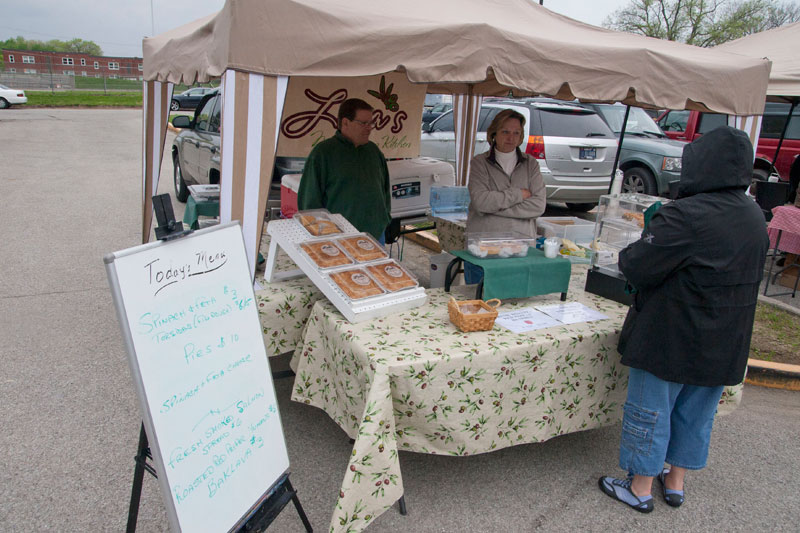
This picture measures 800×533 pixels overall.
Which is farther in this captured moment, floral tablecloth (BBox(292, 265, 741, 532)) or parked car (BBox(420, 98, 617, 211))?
parked car (BBox(420, 98, 617, 211))

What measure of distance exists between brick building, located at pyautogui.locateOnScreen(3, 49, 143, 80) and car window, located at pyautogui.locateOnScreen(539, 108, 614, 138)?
179 ft

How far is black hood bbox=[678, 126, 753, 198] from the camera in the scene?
7.02 feet

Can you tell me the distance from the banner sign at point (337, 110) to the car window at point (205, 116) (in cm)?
346

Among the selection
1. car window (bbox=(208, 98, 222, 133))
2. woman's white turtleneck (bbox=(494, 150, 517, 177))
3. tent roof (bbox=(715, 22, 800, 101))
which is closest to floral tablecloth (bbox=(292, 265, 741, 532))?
woman's white turtleneck (bbox=(494, 150, 517, 177))

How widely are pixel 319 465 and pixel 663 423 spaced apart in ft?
5.87

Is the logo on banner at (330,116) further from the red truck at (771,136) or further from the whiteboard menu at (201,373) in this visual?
the red truck at (771,136)

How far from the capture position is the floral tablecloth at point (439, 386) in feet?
7.06

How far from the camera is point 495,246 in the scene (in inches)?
120

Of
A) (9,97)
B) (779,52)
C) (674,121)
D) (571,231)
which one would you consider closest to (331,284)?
(571,231)

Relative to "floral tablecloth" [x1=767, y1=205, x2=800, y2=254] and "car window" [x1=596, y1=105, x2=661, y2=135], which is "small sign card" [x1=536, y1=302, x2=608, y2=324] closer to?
"floral tablecloth" [x1=767, y1=205, x2=800, y2=254]

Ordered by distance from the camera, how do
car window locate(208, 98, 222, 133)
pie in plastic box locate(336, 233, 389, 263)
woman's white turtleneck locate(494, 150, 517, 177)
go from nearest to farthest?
pie in plastic box locate(336, 233, 389, 263), woman's white turtleneck locate(494, 150, 517, 177), car window locate(208, 98, 222, 133)

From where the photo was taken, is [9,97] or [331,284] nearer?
[331,284]

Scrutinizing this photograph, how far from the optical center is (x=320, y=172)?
11.7 feet

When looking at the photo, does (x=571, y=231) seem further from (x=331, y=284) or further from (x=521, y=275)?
(x=331, y=284)
